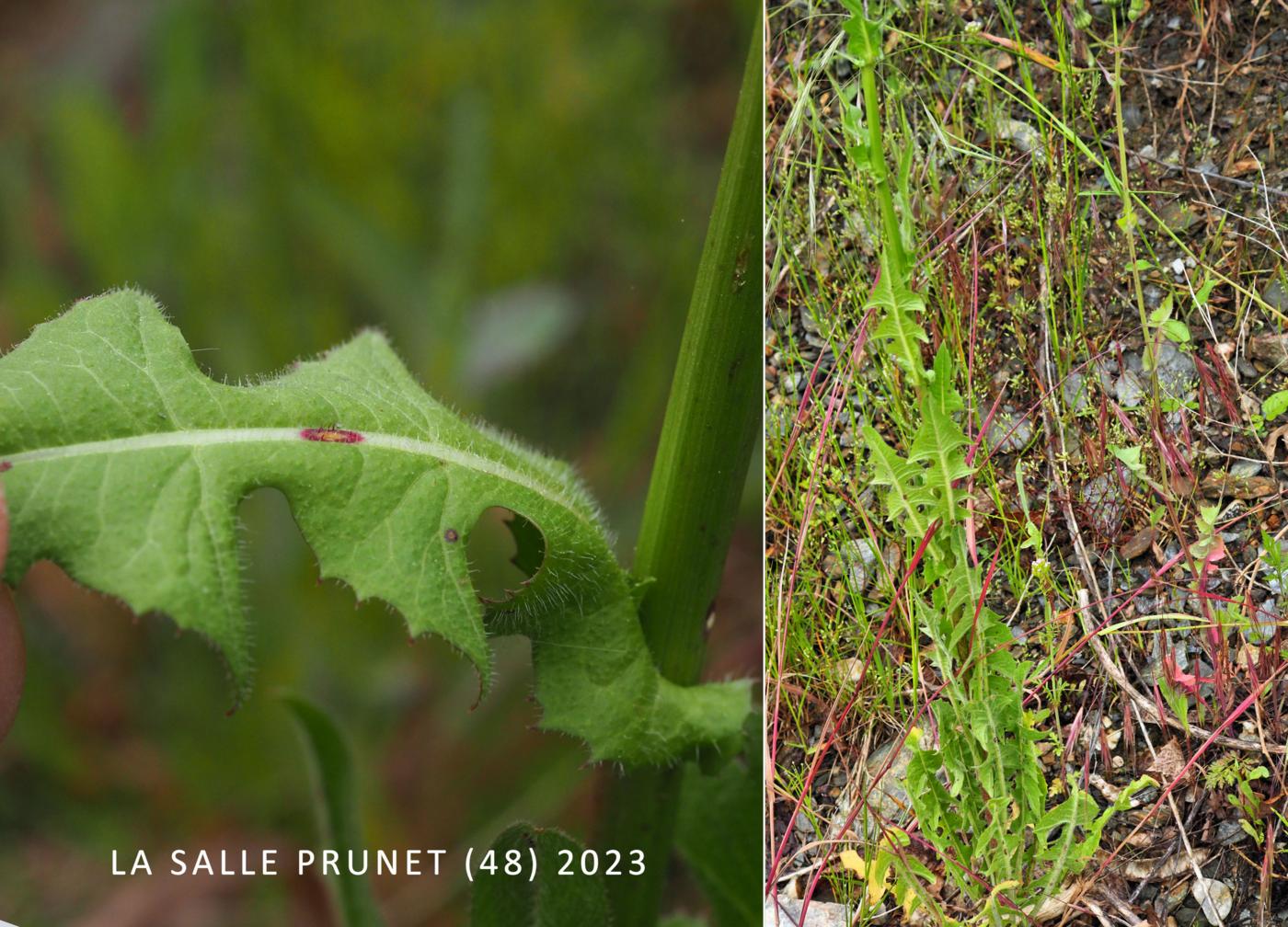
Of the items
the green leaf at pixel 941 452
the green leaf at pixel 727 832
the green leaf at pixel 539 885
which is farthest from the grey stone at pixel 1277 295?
the green leaf at pixel 539 885

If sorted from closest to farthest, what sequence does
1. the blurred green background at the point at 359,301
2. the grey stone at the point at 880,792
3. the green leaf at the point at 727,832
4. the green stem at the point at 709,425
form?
1. the green stem at the point at 709,425
2. the grey stone at the point at 880,792
3. the green leaf at the point at 727,832
4. the blurred green background at the point at 359,301

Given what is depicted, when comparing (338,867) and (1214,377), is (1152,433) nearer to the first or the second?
(1214,377)

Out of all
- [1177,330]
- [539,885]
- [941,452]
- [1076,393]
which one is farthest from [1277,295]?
[539,885]

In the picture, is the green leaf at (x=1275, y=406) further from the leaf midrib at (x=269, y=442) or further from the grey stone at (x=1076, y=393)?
the leaf midrib at (x=269, y=442)

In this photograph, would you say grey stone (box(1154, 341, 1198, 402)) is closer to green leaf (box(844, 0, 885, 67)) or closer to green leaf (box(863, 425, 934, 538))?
green leaf (box(863, 425, 934, 538))

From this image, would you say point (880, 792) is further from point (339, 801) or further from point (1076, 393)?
point (339, 801)
